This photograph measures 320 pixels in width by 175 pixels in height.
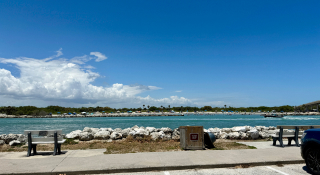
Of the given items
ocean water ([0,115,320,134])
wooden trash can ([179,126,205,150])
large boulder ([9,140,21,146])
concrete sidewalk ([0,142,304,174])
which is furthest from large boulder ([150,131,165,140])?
ocean water ([0,115,320,134])

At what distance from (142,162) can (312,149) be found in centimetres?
515

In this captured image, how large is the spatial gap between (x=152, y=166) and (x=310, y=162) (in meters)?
4.62

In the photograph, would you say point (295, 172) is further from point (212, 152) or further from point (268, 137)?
point (268, 137)

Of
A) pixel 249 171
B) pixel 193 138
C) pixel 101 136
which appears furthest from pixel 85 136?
pixel 249 171

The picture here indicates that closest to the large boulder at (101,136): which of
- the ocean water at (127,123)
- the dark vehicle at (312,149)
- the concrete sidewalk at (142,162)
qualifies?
the concrete sidewalk at (142,162)

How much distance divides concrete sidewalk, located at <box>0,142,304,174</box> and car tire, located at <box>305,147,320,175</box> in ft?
4.61

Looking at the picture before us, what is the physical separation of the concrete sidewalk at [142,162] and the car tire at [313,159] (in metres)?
1.41

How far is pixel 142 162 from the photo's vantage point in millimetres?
8062

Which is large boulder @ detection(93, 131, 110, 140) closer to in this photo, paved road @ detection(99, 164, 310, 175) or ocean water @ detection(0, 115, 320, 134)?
paved road @ detection(99, 164, 310, 175)

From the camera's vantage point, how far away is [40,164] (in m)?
7.86

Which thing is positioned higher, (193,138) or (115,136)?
A: (193,138)

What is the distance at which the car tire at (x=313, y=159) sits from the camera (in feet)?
21.5

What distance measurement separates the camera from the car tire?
21.5 feet

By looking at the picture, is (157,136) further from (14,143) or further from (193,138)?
(14,143)
